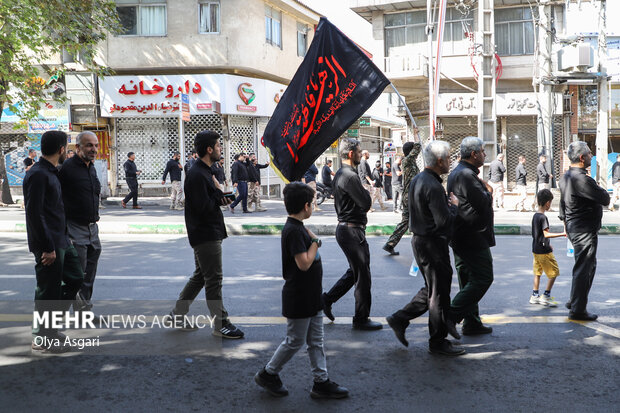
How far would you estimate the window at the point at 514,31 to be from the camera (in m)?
24.2

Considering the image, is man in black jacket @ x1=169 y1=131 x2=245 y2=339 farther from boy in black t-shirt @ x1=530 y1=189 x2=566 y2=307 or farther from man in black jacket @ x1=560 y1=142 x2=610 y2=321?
boy in black t-shirt @ x1=530 y1=189 x2=566 y2=307

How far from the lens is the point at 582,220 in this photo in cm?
561

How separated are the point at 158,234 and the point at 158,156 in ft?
40.8

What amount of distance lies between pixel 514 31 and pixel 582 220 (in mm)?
20853

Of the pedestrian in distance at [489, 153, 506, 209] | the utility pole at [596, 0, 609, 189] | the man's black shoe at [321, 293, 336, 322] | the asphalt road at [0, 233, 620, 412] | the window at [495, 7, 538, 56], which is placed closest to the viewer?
the asphalt road at [0, 233, 620, 412]

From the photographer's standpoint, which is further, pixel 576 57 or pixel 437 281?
pixel 576 57

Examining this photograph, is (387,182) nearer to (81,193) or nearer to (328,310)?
(328,310)

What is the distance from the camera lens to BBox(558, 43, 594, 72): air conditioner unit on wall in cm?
1816

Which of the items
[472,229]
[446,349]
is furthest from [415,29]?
[446,349]

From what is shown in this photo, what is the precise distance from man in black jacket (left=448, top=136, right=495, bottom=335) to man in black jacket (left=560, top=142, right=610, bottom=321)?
1054mm

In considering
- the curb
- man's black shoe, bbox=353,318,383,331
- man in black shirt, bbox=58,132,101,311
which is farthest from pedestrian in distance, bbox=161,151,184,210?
man's black shoe, bbox=353,318,383,331

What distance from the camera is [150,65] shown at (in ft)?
77.6

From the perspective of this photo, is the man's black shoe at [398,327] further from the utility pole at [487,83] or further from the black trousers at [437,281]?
the utility pole at [487,83]

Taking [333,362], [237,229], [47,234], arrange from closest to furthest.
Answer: [333,362] → [47,234] → [237,229]
